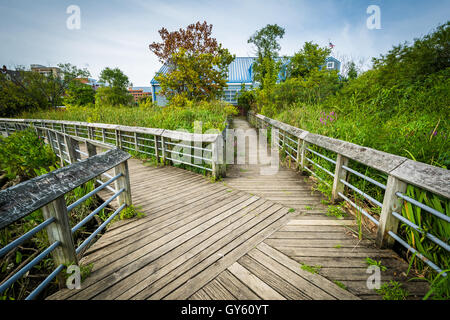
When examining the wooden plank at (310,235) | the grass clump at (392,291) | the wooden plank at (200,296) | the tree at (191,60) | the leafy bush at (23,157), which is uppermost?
the tree at (191,60)

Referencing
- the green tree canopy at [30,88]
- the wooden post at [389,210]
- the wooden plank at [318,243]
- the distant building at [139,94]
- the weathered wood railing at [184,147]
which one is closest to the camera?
the wooden post at [389,210]

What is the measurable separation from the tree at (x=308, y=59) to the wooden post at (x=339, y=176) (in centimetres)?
1852

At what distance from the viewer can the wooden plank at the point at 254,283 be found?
160cm

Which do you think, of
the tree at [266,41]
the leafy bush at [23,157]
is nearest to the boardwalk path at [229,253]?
the leafy bush at [23,157]

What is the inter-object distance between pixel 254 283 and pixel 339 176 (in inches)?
87.8

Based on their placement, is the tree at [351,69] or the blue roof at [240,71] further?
the blue roof at [240,71]

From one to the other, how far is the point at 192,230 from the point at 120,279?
3.22 ft

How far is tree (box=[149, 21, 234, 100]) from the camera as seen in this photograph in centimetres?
1065

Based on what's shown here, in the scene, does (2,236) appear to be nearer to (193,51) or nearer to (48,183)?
(48,183)

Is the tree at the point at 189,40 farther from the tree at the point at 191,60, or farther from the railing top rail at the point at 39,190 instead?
the railing top rail at the point at 39,190

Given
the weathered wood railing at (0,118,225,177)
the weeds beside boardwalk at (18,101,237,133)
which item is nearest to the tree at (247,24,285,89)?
the weeds beside boardwalk at (18,101,237,133)

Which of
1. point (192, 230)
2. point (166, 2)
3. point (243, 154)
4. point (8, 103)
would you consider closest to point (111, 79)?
point (8, 103)

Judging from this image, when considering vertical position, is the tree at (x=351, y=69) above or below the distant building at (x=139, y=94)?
below

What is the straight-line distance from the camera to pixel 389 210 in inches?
76.9
